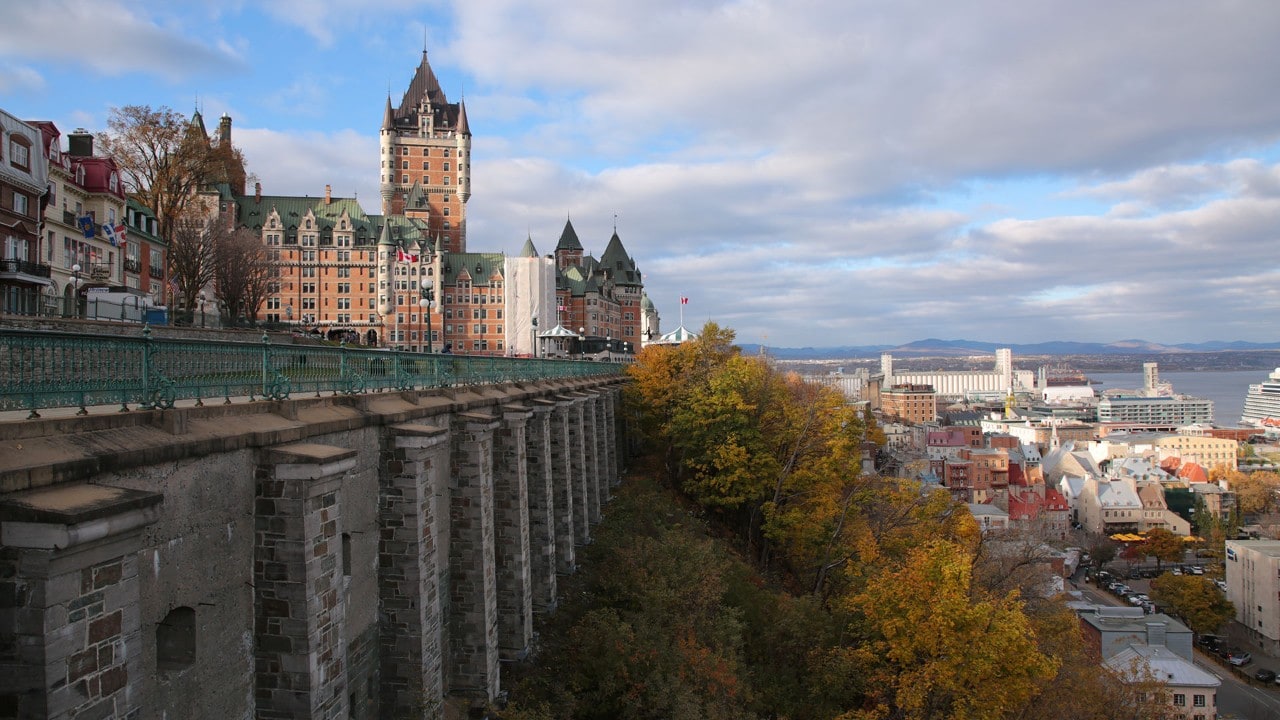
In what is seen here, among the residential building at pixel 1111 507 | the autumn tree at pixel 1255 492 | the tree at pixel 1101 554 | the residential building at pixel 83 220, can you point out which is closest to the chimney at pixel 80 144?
the residential building at pixel 83 220

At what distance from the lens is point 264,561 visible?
9625 millimetres

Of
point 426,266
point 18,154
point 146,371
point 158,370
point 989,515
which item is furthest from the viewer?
point 426,266

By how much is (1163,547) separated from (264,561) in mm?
104601

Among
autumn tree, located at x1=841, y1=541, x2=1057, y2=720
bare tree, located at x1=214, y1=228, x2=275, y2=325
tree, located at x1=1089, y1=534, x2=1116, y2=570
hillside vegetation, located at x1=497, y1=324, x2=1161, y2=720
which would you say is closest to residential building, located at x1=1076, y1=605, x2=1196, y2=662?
hillside vegetation, located at x1=497, y1=324, x2=1161, y2=720

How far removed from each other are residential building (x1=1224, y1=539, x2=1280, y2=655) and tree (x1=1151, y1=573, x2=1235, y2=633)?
1.79 meters

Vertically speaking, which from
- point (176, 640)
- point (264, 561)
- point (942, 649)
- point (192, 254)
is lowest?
point (942, 649)

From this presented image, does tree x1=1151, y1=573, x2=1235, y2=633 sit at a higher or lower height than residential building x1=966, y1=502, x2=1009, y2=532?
lower

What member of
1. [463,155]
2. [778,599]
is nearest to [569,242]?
[463,155]

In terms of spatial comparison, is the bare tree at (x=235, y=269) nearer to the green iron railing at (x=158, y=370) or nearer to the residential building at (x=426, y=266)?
the green iron railing at (x=158, y=370)

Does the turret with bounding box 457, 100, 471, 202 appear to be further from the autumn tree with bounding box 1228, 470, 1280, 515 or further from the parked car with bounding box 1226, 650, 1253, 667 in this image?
the autumn tree with bounding box 1228, 470, 1280, 515

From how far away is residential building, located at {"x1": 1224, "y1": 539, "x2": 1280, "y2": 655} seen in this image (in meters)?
68.3

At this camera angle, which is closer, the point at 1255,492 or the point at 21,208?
the point at 21,208

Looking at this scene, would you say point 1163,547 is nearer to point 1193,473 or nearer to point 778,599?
point 1193,473

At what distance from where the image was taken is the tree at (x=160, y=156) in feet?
131
